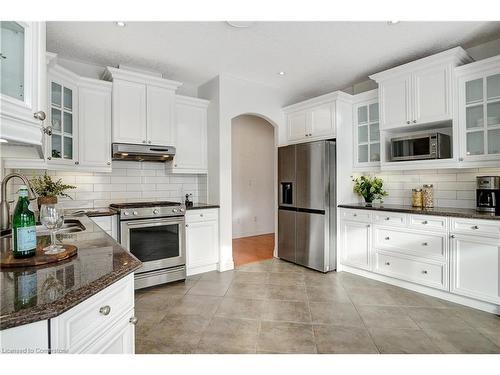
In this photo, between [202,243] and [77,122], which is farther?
[202,243]

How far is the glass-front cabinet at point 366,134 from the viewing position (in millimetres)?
3615

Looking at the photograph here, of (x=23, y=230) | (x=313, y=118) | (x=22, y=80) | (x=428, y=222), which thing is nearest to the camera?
(x=22, y=80)

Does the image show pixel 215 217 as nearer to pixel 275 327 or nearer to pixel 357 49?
pixel 275 327

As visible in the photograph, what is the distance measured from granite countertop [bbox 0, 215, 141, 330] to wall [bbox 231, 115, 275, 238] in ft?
15.4

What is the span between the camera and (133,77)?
3281 mm

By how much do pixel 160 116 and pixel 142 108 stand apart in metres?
0.23


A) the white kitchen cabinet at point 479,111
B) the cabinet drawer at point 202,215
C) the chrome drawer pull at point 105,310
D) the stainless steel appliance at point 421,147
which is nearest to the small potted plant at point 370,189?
the stainless steel appliance at point 421,147

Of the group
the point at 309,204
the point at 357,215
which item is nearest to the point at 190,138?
the point at 309,204

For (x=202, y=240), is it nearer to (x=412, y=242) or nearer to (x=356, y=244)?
(x=356, y=244)

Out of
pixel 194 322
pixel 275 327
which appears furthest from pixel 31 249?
pixel 275 327

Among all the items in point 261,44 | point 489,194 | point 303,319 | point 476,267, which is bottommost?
point 303,319

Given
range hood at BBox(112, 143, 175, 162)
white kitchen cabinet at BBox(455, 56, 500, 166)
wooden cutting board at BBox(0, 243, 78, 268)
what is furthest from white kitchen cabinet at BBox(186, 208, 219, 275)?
white kitchen cabinet at BBox(455, 56, 500, 166)
